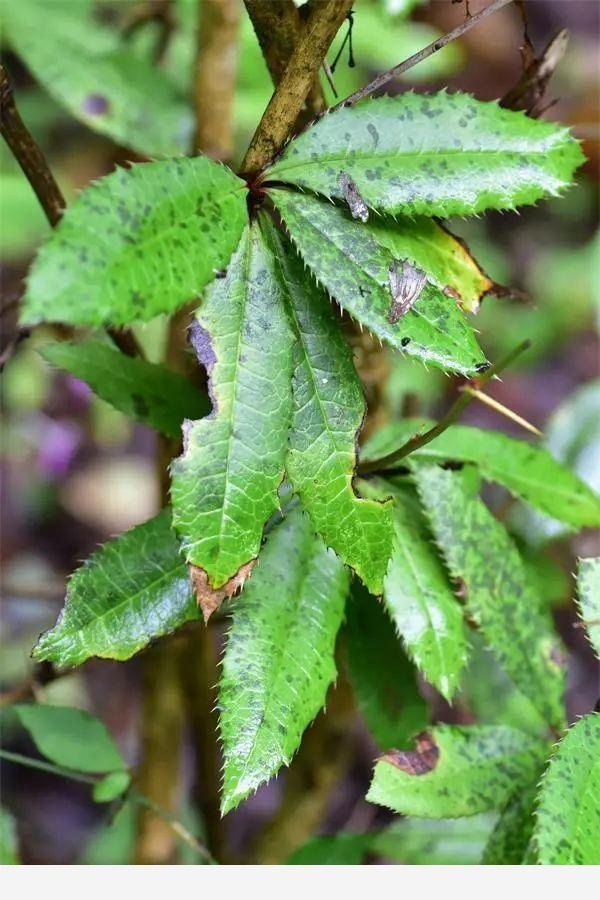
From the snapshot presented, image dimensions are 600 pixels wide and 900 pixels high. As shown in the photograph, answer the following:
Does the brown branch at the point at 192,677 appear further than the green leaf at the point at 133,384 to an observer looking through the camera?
Yes

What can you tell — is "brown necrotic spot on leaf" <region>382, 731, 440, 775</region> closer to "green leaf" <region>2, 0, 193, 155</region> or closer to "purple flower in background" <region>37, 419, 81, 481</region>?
"green leaf" <region>2, 0, 193, 155</region>

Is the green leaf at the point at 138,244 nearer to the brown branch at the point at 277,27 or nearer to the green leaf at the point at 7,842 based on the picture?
the brown branch at the point at 277,27

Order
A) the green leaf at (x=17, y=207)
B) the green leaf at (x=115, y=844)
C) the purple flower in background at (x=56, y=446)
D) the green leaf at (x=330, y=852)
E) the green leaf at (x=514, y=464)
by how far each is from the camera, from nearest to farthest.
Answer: the green leaf at (x=514, y=464) → the green leaf at (x=330, y=852) → the green leaf at (x=115, y=844) → the green leaf at (x=17, y=207) → the purple flower in background at (x=56, y=446)

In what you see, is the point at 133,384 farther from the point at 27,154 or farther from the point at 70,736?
the point at 70,736

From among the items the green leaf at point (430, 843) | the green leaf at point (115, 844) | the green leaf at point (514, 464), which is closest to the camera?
the green leaf at point (514, 464)

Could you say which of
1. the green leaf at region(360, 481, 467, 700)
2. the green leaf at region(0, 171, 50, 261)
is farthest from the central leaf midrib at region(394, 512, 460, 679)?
the green leaf at region(0, 171, 50, 261)

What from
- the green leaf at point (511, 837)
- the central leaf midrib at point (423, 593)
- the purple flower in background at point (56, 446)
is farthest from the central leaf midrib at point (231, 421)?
the purple flower in background at point (56, 446)
